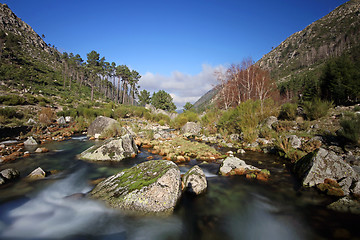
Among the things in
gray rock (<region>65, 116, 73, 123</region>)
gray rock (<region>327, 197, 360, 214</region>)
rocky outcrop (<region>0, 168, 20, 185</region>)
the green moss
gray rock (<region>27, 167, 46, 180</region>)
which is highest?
gray rock (<region>65, 116, 73, 123</region>)

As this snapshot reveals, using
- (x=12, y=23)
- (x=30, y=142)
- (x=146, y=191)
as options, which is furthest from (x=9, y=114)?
(x=12, y=23)

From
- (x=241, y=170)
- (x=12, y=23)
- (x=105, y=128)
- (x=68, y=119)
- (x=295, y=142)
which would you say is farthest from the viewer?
(x=12, y=23)

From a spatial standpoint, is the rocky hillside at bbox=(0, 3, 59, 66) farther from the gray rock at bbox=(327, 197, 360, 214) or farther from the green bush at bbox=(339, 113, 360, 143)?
the green bush at bbox=(339, 113, 360, 143)

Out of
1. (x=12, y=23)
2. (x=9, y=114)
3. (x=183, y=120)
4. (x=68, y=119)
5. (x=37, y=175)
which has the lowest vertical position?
(x=37, y=175)

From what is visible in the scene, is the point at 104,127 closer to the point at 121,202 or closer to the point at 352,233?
the point at 121,202

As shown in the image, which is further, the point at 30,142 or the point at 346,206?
the point at 30,142

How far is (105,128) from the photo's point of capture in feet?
40.6

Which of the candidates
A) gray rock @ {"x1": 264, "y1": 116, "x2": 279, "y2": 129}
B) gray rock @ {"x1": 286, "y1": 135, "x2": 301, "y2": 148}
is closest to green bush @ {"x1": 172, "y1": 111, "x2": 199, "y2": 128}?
gray rock @ {"x1": 264, "y1": 116, "x2": 279, "y2": 129}

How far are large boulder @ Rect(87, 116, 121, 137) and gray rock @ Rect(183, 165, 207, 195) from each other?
30.7 feet

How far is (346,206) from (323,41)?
109 metres

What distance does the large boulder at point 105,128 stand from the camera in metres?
11.9

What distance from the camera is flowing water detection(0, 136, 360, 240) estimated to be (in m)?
2.88

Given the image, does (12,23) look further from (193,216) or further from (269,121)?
(193,216)

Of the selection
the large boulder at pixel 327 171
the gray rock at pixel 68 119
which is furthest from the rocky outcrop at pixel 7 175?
the gray rock at pixel 68 119
